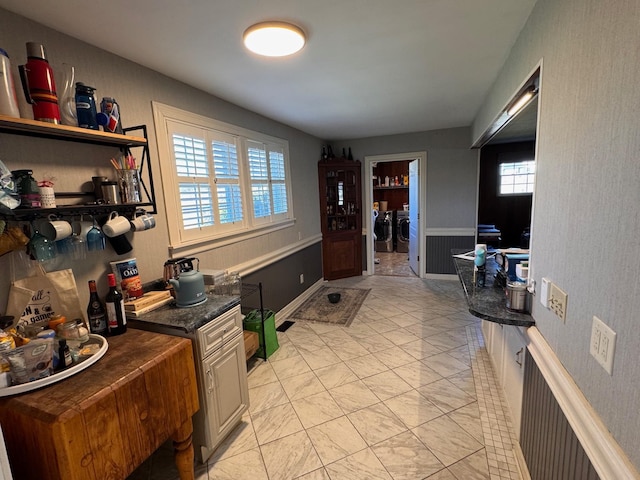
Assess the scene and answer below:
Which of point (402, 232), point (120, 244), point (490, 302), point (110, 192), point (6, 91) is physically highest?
point (6, 91)

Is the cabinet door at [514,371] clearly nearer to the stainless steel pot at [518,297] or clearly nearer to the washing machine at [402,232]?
the stainless steel pot at [518,297]

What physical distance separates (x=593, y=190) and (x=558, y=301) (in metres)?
0.49

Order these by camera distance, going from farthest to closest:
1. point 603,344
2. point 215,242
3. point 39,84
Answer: point 215,242 < point 39,84 < point 603,344

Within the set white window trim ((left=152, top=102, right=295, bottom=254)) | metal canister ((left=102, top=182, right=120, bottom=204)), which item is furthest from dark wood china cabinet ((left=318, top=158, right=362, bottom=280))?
metal canister ((left=102, top=182, right=120, bottom=204))

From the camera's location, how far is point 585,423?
92cm

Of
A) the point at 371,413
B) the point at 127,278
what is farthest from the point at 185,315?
the point at 371,413

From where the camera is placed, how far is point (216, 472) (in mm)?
1716

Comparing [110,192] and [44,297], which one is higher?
[110,192]

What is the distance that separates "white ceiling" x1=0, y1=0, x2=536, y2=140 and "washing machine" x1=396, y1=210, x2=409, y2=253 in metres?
4.80

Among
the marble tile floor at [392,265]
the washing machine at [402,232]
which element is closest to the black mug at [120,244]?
the marble tile floor at [392,265]

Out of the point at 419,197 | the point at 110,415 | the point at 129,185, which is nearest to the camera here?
the point at 110,415

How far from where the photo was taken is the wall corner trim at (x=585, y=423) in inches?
30.0

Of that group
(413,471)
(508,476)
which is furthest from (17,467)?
(508,476)

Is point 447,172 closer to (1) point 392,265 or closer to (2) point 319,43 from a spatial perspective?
(1) point 392,265
